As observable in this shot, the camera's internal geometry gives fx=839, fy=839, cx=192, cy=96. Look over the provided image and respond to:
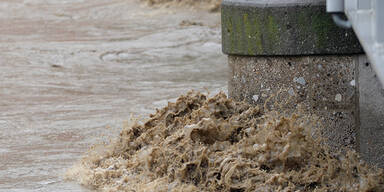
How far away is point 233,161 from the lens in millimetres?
5590

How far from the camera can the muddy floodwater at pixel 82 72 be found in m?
7.40

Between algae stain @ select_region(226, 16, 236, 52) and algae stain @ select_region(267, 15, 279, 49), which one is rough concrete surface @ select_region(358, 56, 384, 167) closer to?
algae stain @ select_region(267, 15, 279, 49)

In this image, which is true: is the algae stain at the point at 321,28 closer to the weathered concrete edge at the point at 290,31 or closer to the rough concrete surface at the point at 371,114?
the weathered concrete edge at the point at 290,31

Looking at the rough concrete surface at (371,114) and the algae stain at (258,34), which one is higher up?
the algae stain at (258,34)

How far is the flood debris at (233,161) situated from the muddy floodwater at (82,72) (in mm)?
438

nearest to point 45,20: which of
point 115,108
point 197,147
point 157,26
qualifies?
point 157,26

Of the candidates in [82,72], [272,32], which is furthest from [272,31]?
[82,72]

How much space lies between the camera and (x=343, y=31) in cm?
567

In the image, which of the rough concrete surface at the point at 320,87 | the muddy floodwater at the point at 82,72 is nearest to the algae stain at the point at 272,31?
the rough concrete surface at the point at 320,87

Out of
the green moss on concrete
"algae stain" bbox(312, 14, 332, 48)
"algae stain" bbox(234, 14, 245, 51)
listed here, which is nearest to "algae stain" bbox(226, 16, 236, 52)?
"algae stain" bbox(234, 14, 245, 51)

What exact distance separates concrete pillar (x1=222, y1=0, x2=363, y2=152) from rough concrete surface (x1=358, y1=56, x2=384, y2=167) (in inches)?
1.7

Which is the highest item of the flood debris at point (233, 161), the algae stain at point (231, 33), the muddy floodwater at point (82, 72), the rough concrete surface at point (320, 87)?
the algae stain at point (231, 33)

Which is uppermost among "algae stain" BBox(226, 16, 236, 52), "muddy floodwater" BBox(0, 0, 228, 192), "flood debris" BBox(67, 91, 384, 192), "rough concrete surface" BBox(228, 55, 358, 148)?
"algae stain" BBox(226, 16, 236, 52)

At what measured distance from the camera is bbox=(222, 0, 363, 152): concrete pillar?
5.68m
